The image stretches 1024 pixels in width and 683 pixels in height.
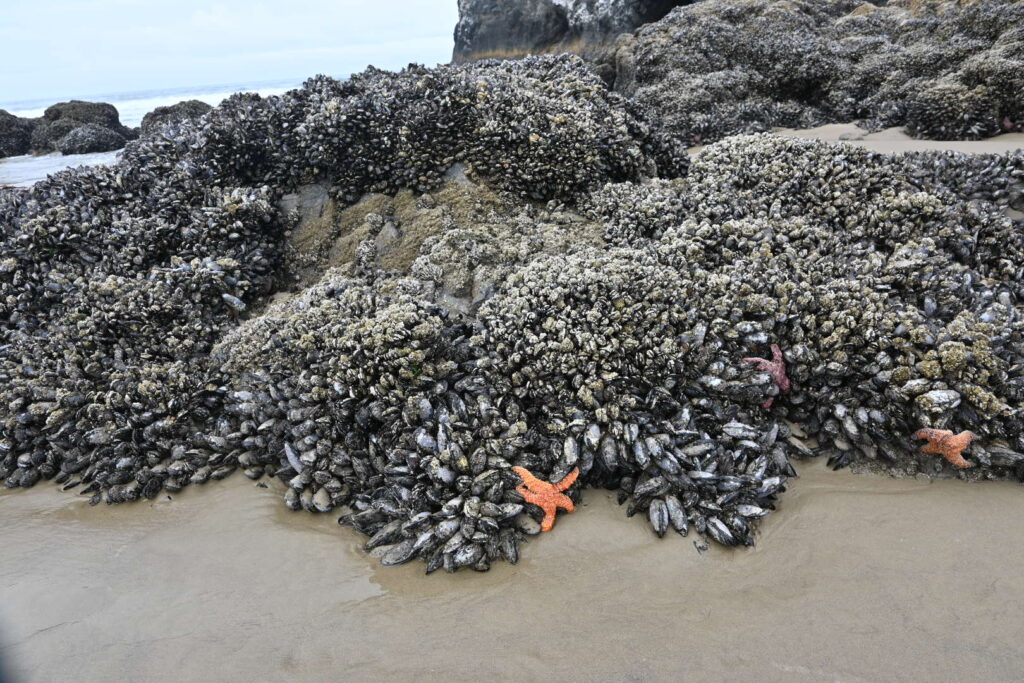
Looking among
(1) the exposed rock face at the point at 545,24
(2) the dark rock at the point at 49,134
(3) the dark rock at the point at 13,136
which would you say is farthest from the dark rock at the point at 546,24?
(3) the dark rock at the point at 13,136

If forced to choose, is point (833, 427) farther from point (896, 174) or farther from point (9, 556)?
point (9, 556)

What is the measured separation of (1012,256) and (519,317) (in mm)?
4335

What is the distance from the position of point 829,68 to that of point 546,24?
53.2 ft

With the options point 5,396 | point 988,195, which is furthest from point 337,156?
point 988,195

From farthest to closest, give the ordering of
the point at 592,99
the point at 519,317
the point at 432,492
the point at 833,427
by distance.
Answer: the point at 592,99
the point at 519,317
the point at 833,427
the point at 432,492

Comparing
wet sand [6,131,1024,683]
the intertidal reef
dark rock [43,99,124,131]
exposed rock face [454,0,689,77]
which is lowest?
wet sand [6,131,1024,683]

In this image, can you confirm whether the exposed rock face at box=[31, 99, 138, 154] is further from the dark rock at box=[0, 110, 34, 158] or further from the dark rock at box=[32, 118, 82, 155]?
the dark rock at box=[0, 110, 34, 158]

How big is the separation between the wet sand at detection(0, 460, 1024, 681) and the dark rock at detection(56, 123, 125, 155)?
77.3ft

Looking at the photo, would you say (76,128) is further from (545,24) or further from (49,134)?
(545,24)

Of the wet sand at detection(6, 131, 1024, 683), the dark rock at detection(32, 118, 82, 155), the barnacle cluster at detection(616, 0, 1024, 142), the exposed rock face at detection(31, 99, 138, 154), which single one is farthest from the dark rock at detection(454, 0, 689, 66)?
the wet sand at detection(6, 131, 1024, 683)

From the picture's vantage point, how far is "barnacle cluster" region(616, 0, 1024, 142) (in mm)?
8602

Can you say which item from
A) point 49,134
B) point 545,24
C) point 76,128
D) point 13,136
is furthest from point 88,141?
point 545,24

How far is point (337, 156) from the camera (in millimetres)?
5891

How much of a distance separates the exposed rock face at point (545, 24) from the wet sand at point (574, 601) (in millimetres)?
18846
